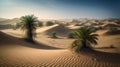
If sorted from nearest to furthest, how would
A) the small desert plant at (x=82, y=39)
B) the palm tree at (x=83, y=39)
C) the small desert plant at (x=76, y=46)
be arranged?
1. the small desert plant at (x=76, y=46)
2. the small desert plant at (x=82, y=39)
3. the palm tree at (x=83, y=39)

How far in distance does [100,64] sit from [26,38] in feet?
54.1

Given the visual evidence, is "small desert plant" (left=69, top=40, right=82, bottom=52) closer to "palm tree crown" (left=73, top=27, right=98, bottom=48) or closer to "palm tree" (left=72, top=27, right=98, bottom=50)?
"palm tree" (left=72, top=27, right=98, bottom=50)

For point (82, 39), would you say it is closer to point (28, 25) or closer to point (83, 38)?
point (83, 38)

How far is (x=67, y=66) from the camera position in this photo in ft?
27.9

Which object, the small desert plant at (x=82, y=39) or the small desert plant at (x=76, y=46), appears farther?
the small desert plant at (x=82, y=39)

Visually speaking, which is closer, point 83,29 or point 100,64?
point 100,64

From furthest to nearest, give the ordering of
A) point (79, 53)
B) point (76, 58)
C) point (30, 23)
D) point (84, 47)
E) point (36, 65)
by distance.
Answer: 1. point (30, 23)
2. point (84, 47)
3. point (79, 53)
4. point (76, 58)
5. point (36, 65)

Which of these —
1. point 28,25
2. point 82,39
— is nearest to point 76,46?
point 82,39

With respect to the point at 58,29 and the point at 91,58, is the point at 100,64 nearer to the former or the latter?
the point at 91,58

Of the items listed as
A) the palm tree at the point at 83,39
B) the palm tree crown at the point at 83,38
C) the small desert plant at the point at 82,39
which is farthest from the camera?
the palm tree crown at the point at 83,38

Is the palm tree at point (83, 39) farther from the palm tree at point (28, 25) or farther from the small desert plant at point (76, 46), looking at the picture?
the palm tree at point (28, 25)

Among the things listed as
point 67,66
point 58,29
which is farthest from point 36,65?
point 58,29

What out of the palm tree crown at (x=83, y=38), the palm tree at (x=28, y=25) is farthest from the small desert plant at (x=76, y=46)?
the palm tree at (x=28, y=25)

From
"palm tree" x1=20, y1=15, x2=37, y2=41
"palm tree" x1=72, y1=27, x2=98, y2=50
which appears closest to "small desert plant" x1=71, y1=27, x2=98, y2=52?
"palm tree" x1=72, y1=27, x2=98, y2=50
